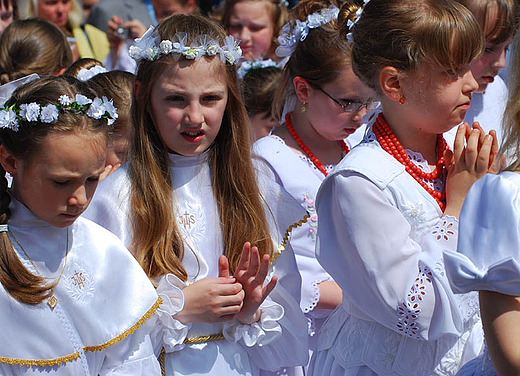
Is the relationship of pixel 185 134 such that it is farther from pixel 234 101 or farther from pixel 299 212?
pixel 299 212

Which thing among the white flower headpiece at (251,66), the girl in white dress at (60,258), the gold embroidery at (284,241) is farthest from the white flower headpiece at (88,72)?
the gold embroidery at (284,241)

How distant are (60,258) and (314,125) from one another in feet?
5.57

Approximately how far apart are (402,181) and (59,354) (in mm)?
1341

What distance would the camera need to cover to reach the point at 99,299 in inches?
102

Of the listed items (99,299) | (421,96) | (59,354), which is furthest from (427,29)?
(59,354)

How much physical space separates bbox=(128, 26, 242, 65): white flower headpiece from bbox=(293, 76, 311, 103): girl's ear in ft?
2.36

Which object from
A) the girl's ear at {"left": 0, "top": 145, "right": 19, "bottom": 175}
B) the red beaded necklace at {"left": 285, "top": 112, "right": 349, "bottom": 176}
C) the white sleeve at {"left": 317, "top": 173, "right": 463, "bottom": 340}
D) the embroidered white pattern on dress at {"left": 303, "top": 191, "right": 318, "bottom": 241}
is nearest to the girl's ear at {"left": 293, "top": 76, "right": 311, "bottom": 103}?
the red beaded necklace at {"left": 285, "top": 112, "right": 349, "bottom": 176}

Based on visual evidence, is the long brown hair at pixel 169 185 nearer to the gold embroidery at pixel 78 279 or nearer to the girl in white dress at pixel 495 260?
the gold embroidery at pixel 78 279

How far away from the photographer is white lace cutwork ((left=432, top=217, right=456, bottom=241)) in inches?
99.8

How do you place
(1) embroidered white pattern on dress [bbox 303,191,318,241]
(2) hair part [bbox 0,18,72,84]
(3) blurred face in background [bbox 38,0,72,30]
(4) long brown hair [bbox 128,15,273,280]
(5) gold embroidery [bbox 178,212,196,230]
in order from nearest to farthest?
(4) long brown hair [bbox 128,15,273,280]
(5) gold embroidery [bbox 178,212,196,230]
(1) embroidered white pattern on dress [bbox 303,191,318,241]
(2) hair part [bbox 0,18,72,84]
(3) blurred face in background [bbox 38,0,72,30]

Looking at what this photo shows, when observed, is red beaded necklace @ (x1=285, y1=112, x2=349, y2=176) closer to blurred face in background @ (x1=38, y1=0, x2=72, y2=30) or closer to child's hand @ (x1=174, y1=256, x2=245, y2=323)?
child's hand @ (x1=174, y1=256, x2=245, y2=323)

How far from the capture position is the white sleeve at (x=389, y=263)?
2.46 metres

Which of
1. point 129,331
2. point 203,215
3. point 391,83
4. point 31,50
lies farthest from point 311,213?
point 31,50

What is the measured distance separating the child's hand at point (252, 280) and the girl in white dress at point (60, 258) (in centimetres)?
40
